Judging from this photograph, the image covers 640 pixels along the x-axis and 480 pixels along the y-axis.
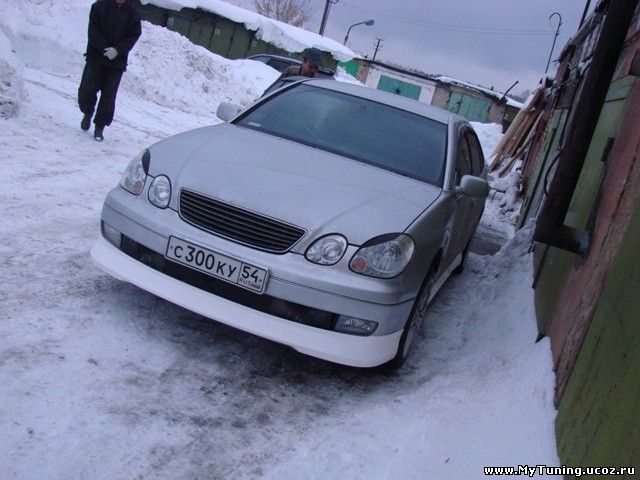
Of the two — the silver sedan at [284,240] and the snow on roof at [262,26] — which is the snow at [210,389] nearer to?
the silver sedan at [284,240]

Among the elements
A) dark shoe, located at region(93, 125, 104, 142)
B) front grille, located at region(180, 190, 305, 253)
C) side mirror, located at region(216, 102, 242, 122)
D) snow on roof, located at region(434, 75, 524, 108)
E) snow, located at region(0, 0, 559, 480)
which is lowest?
snow, located at region(0, 0, 559, 480)

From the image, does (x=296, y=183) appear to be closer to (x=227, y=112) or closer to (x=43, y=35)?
(x=227, y=112)

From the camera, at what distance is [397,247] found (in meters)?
3.43

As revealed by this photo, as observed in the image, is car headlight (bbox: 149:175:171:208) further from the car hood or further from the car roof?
the car roof

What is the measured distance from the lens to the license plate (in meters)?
3.31

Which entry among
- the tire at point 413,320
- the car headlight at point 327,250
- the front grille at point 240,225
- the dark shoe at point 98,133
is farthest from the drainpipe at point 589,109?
the dark shoe at point 98,133

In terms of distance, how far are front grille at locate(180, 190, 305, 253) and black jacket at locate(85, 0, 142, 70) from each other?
499cm

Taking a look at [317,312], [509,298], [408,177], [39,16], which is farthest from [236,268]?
[39,16]

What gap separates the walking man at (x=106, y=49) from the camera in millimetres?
7746

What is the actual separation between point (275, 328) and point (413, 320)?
947mm

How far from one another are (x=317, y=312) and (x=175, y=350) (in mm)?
796

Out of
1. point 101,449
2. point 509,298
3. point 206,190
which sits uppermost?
point 206,190

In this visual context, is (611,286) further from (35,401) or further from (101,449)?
(35,401)

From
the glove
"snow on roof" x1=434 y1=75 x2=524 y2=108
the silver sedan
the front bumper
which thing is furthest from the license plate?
"snow on roof" x1=434 y1=75 x2=524 y2=108
